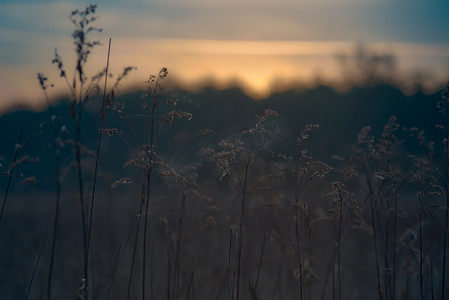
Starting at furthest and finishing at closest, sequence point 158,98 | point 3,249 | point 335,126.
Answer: point 335,126, point 3,249, point 158,98

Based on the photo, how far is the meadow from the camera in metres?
2.10

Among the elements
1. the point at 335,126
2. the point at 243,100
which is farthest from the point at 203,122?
the point at 335,126

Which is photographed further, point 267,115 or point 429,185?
point 429,185

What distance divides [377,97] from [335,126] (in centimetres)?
463

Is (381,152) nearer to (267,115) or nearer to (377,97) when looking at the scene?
(267,115)

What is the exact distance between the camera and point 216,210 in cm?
449

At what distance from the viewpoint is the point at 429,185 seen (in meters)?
2.38

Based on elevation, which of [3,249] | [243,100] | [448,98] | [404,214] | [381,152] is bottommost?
[3,249]

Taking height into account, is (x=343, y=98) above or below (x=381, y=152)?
above

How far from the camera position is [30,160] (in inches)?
74.0

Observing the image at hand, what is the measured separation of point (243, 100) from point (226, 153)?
22674mm

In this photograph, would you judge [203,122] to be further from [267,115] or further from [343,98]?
[267,115]

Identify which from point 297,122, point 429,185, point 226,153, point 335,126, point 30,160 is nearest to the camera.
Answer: point 30,160

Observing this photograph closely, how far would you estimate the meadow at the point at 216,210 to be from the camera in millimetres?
2102
